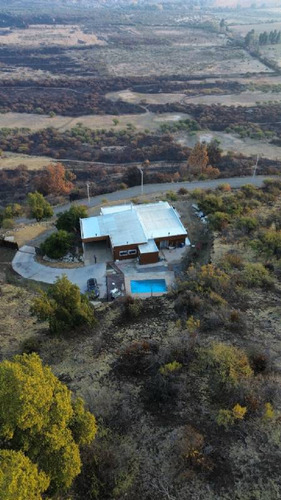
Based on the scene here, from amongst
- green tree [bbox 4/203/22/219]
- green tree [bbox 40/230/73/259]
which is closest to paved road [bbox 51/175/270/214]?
green tree [bbox 4/203/22/219]

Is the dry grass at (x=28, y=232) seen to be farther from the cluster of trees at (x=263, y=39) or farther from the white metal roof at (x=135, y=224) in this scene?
the cluster of trees at (x=263, y=39)

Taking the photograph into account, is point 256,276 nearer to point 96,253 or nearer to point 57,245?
point 96,253

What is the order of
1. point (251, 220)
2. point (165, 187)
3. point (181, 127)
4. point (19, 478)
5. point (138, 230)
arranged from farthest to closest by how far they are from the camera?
1. point (181, 127)
2. point (165, 187)
3. point (138, 230)
4. point (251, 220)
5. point (19, 478)

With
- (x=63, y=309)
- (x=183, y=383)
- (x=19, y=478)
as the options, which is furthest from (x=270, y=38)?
(x=19, y=478)

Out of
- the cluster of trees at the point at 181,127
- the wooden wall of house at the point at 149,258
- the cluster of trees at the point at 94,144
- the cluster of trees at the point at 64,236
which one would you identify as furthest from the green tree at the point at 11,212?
the cluster of trees at the point at 181,127

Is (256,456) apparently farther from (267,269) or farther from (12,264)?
(12,264)

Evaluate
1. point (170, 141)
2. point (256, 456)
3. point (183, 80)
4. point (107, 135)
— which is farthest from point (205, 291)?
point (183, 80)
